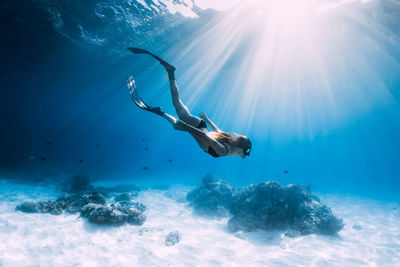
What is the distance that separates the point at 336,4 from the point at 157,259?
60.9 feet

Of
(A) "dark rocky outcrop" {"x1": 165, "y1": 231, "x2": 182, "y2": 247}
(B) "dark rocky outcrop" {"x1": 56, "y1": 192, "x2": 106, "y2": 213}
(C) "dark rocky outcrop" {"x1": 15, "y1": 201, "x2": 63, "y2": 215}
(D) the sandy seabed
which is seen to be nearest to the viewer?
(D) the sandy seabed

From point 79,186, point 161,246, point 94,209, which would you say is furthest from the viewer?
point 79,186

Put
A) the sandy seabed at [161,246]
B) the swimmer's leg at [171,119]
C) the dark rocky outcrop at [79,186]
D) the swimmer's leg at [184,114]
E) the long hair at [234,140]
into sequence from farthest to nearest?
the dark rocky outcrop at [79,186] < the sandy seabed at [161,246] < the swimmer's leg at [184,114] < the long hair at [234,140] < the swimmer's leg at [171,119]

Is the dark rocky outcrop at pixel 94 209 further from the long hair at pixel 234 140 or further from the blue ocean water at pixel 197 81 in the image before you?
the long hair at pixel 234 140

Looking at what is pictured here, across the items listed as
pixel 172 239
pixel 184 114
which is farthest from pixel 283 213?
pixel 184 114

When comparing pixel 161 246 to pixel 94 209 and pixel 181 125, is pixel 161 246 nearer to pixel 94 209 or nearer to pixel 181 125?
pixel 94 209

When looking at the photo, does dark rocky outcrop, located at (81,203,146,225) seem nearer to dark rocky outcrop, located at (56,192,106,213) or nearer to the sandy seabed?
the sandy seabed

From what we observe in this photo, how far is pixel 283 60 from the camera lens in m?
22.5

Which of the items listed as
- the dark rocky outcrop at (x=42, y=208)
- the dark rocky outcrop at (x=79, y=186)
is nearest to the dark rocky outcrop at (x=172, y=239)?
the dark rocky outcrop at (x=42, y=208)

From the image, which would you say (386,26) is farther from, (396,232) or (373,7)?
(396,232)

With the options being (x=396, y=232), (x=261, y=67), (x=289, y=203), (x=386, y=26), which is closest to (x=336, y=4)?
(x=386, y=26)

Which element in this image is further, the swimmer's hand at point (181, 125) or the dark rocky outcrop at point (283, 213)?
the dark rocky outcrop at point (283, 213)

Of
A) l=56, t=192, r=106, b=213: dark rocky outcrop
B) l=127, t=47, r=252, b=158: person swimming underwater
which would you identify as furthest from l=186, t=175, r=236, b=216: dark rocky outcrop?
l=127, t=47, r=252, b=158: person swimming underwater

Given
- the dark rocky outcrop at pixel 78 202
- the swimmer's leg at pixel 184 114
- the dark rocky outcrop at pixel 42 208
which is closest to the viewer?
the swimmer's leg at pixel 184 114
